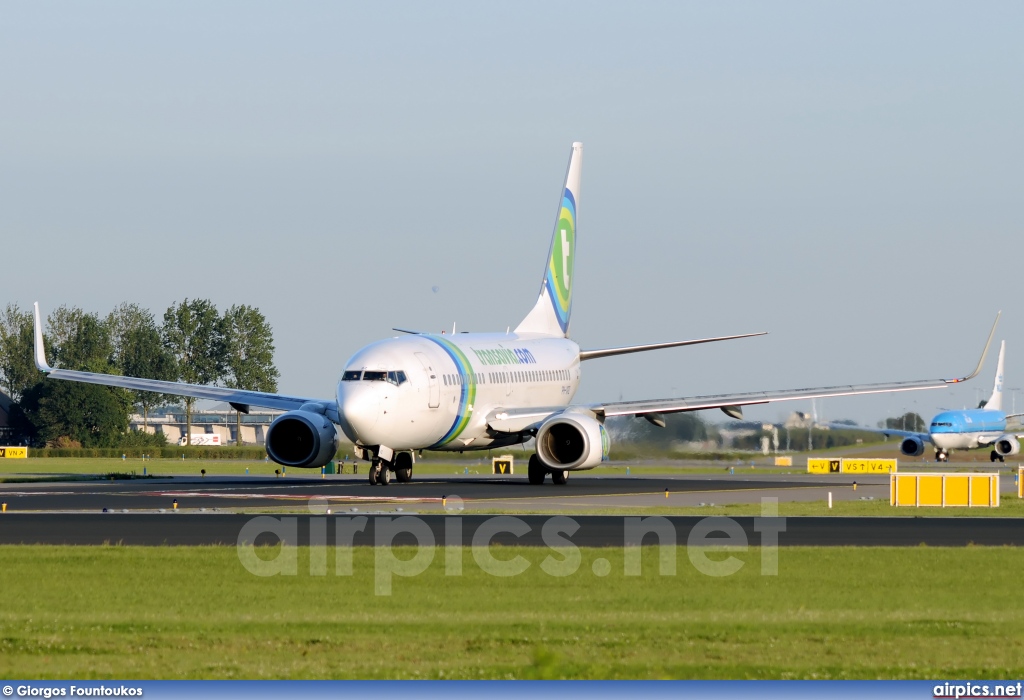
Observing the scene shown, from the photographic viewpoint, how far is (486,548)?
2203cm

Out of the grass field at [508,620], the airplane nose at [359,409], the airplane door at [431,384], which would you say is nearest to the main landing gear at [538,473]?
the airplane door at [431,384]

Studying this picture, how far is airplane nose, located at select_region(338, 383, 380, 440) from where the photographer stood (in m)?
40.0

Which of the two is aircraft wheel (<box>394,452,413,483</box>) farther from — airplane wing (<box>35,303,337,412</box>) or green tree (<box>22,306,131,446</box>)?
green tree (<box>22,306,131,446</box>)

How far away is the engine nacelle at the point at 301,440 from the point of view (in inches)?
1720

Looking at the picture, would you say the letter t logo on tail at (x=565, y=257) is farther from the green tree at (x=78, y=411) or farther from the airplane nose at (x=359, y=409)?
the green tree at (x=78, y=411)

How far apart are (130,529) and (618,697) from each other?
63.3 feet

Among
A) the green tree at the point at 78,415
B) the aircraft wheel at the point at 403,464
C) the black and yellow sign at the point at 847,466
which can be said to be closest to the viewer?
the aircraft wheel at the point at 403,464

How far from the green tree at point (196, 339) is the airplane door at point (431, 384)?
101806mm

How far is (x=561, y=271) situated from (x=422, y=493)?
2040cm

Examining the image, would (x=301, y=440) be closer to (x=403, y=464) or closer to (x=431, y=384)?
(x=403, y=464)

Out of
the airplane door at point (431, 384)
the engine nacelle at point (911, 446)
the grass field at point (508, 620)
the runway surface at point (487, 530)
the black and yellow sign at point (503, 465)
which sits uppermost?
the airplane door at point (431, 384)

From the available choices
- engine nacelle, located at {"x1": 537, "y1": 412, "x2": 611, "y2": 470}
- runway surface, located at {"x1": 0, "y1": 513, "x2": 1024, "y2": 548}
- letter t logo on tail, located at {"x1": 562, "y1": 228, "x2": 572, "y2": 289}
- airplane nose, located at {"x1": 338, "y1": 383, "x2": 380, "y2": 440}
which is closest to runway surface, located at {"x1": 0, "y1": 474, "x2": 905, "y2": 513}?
→ engine nacelle, located at {"x1": 537, "y1": 412, "x2": 611, "y2": 470}

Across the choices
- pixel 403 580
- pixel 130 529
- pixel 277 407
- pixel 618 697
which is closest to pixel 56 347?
pixel 277 407

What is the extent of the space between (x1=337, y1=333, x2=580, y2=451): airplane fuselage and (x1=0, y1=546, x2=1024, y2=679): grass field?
19.8m
